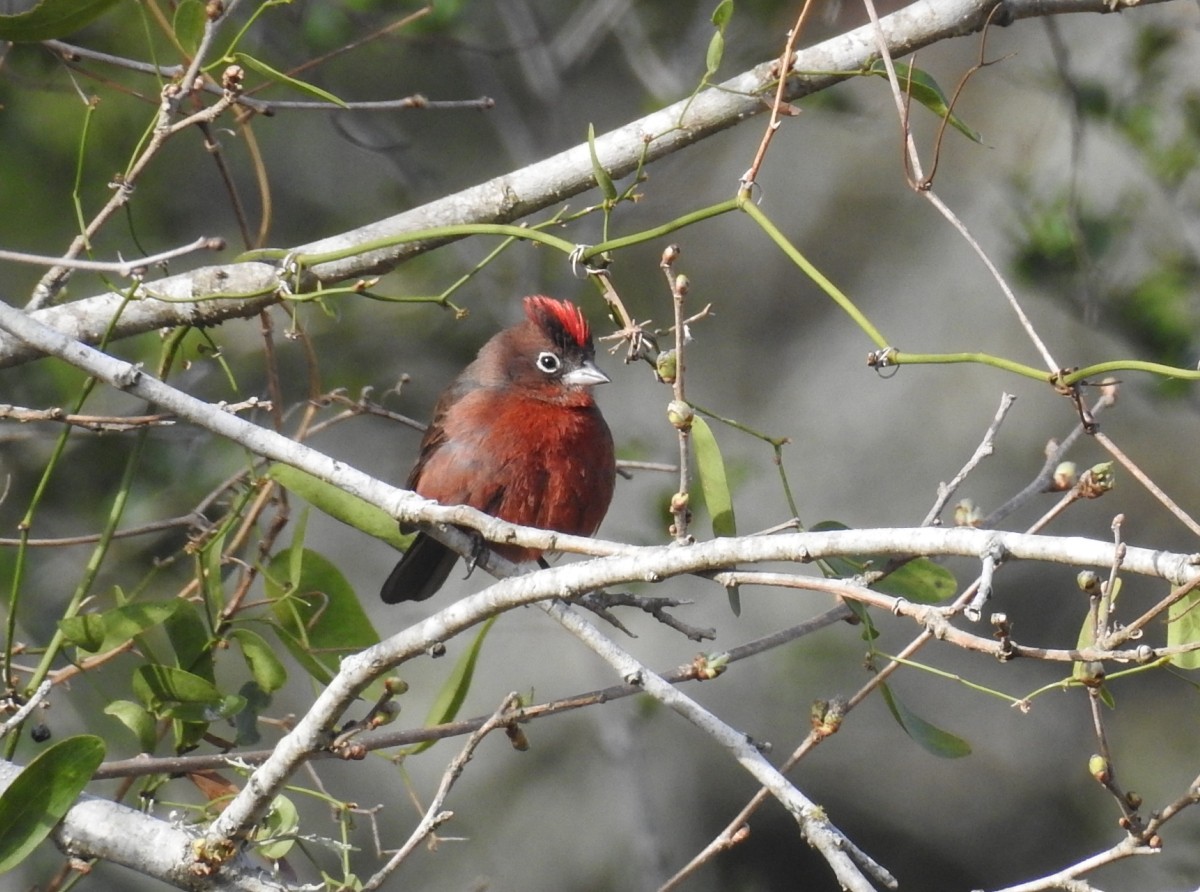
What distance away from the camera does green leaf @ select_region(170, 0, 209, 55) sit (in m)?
3.21

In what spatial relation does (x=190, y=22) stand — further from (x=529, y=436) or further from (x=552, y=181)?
(x=529, y=436)

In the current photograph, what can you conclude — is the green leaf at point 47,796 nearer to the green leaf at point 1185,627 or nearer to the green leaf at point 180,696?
the green leaf at point 180,696

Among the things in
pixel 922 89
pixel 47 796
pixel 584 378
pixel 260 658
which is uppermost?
pixel 584 378

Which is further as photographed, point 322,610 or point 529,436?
point 529,436

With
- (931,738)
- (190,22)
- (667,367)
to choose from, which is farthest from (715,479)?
(190,22)

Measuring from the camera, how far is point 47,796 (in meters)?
2.78

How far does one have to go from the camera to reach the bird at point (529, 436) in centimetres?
507

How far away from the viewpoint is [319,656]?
3.91 meters

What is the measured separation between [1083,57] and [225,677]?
6.04 metres

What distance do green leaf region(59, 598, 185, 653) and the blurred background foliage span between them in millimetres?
3484

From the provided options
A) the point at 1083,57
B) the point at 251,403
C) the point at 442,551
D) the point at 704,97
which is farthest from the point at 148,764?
the point at 1083,57

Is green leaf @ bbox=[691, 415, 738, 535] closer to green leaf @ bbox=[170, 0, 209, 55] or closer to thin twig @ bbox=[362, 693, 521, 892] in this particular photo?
thin twig @ bbox=[362, 693, 521, 892]

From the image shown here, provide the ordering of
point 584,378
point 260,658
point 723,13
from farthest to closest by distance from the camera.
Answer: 1. point 584,378
2. point 260,658
3. point 723,13

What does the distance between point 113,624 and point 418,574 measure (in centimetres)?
262
